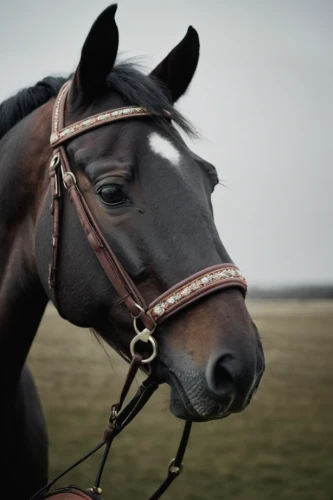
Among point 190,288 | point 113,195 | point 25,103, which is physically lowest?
point 190,288

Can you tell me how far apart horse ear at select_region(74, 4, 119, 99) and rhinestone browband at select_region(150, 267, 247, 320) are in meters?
1.28

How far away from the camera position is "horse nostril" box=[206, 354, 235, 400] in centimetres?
213

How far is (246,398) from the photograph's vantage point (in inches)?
86.0

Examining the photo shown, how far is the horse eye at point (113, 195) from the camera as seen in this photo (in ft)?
8.29

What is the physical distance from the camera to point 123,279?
8.07 feet

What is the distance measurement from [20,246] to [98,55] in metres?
1.17

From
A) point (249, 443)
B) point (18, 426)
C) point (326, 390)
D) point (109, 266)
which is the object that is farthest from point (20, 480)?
point (326, 390)

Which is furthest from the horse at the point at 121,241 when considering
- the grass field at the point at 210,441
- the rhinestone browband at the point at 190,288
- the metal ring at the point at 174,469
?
the metal ring at the point at 174,469

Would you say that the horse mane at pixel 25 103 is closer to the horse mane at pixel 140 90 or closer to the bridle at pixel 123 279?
the horse mane at pixel 140 90

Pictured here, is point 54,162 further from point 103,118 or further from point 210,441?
point 210,441

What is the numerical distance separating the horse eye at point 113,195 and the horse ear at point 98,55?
67cm

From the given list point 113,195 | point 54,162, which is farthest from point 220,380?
point 54,162

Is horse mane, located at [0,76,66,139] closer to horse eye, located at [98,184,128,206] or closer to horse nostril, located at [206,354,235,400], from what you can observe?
horse eye, located at [98,184,128,206]

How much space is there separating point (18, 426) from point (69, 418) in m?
12.5
